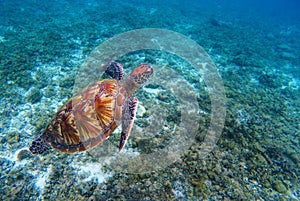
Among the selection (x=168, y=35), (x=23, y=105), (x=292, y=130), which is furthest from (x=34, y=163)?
(x=168, y=35)

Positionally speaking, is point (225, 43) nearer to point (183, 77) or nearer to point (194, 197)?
point (183, 77)

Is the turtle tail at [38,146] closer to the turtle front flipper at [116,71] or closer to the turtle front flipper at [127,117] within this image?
the turtle front flipper at [127,117]

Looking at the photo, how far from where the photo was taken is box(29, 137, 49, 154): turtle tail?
2838 mm

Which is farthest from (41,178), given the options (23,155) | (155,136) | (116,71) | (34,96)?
(116,71)

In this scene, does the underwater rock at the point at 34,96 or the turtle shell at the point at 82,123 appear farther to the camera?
the underwater rock at the point at 34,96

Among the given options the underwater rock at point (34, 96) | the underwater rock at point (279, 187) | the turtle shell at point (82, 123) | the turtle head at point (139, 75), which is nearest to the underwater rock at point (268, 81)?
the underwater rock at point (279, 187)

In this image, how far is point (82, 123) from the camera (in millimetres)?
2752

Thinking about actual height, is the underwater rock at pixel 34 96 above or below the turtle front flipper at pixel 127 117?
below

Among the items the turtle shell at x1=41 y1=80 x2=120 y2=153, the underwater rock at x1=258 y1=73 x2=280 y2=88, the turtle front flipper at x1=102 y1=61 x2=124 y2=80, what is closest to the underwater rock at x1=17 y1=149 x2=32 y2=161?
the turtle shell at x1=41 y1=80 x2=120 y2=153

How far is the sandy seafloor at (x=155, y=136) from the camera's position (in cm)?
267

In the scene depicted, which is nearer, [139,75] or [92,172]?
[92,172]

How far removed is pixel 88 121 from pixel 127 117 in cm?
66

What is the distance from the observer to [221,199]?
2.60m

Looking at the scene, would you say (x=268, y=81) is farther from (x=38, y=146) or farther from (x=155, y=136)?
(x=38, y=146)
